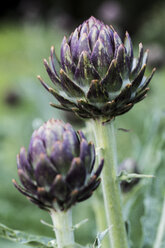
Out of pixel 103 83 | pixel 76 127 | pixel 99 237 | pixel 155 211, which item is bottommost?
pixel 99 237

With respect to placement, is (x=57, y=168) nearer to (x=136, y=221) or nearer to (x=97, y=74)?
(x=97, y=74)

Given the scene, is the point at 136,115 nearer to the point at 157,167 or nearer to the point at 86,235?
the point at 86,235

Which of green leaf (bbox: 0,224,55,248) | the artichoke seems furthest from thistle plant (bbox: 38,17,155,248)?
green leaf (bbox: 0,224,55,248)

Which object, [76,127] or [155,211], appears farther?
[76,127]

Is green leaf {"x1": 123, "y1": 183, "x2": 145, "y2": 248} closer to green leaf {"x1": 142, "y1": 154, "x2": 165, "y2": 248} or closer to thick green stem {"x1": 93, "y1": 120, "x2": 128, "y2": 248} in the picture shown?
green leaf {"x1": 142, "y1": 154, "x2": 165, "y2": 248}

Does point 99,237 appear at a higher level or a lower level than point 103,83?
lower

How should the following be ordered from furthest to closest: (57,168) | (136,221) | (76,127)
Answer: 1. (76,127)
2. (136,221)
3. (57,168)

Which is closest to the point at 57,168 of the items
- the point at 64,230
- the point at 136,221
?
the point at 64,230
